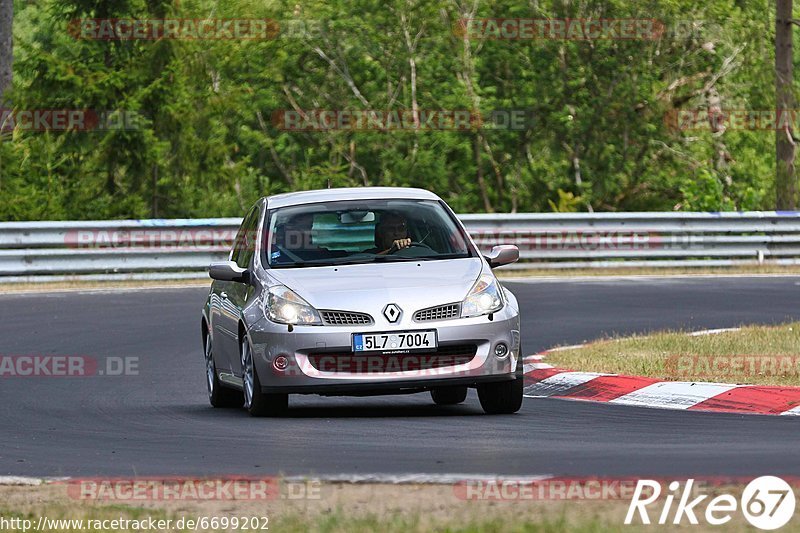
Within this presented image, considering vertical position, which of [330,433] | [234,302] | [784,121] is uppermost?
[234,302]

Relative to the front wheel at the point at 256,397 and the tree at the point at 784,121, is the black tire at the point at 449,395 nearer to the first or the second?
the front wheel at the point at 256,397

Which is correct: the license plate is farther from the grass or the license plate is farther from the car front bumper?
the grass

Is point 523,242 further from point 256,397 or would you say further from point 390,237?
point 256,397

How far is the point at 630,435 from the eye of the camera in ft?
31.2

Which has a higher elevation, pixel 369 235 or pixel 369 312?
pixel 369 235

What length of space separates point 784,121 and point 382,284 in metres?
23.3

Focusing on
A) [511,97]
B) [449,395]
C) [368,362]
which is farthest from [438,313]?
[511,97]

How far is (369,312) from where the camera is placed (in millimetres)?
10625

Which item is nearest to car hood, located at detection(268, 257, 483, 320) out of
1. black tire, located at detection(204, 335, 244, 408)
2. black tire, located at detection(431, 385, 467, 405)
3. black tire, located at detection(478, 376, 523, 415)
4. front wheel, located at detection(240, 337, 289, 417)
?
front wheel, located at detection(240, 337, 289, 417)

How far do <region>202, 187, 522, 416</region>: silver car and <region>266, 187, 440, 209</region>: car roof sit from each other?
0.06 m

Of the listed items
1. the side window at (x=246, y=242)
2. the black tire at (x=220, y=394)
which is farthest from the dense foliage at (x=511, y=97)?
the black tire at (x=220, y=394)

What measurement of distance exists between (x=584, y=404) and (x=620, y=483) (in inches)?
174

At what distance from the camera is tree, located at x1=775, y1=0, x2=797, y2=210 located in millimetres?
32438

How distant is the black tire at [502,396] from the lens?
36.2ft
